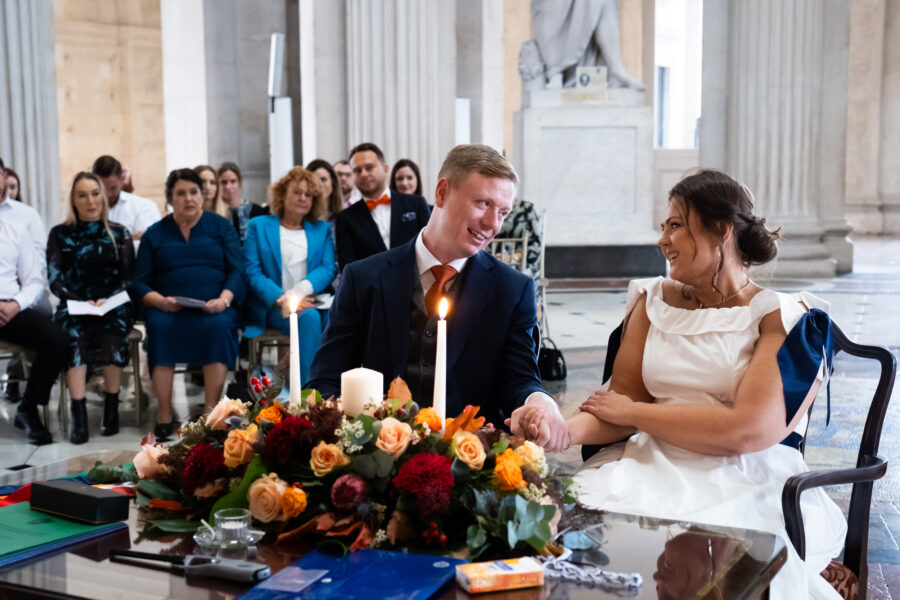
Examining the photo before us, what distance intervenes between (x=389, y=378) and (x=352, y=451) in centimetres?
109

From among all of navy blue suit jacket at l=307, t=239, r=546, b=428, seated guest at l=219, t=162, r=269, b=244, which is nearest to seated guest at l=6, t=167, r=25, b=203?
seated guest at l=219, t=162, r=269, b=244

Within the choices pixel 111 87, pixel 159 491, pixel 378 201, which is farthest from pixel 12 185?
pixel 111 87

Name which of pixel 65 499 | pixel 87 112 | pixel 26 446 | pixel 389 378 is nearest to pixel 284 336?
pixel 26 446

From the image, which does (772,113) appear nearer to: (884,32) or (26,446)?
(26,446)

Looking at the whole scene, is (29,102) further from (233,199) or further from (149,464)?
(149,464)

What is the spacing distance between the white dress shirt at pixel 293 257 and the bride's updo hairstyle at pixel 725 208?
13.8ft

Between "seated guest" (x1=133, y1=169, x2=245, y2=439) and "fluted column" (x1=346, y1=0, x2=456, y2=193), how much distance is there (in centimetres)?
433

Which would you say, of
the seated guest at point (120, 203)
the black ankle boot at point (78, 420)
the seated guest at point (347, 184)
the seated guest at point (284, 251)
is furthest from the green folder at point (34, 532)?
the seated guest at point (347, 184)

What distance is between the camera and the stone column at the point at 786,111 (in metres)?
13.2

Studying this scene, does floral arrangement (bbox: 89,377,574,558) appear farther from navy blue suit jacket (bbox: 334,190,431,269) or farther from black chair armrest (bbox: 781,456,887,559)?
navy blue suit jacket (bbox: 334,190,431,269)

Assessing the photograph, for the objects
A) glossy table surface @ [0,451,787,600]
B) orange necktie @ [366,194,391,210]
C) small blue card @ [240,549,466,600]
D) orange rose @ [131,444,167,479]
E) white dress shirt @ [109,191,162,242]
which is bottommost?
glossy table surface @ [0,451,787,600]

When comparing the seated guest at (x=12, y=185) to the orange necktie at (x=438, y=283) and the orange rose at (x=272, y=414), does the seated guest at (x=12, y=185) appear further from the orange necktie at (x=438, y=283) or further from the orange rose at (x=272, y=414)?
the orange rose at (x=272, y=414)

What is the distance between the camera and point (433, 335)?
9.40 feet

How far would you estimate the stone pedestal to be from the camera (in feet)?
42.8
